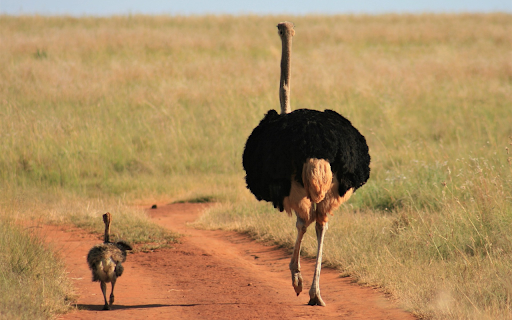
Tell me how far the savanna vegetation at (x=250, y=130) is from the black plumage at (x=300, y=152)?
3.74 feet

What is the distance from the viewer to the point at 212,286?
5.61 m

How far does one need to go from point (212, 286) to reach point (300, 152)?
1759 millimetres

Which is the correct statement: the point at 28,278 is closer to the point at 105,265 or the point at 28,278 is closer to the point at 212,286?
the point at 105,265

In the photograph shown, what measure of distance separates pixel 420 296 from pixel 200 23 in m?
26.0

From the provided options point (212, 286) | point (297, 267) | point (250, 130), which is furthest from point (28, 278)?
point (250, 130)

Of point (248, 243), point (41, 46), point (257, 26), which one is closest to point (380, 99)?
point (248, 243)

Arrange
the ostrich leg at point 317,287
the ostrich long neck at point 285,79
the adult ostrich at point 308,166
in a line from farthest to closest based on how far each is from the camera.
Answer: the ostrich long neck at point 285,79
the ostrich leg at point 317,287
the adult ostrich at point 308,166

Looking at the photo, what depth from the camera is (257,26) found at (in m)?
28.2

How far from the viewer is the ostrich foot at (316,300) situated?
4922 mm

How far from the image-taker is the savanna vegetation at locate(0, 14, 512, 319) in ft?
18.4

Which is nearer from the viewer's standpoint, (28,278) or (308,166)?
(308,166)

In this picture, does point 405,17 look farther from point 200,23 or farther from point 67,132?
point 67,132

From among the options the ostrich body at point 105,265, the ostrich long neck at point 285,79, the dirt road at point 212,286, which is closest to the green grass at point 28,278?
the dirt road at point 212,286

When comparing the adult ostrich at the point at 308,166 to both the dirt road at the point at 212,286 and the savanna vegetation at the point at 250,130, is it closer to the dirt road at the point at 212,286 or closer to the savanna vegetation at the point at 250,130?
the dirt road at the point at 212,286
